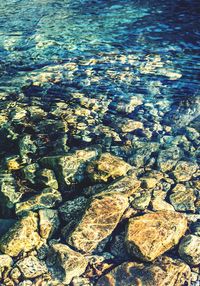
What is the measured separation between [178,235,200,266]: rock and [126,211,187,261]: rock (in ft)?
0.33

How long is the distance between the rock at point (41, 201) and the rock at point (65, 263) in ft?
2.52

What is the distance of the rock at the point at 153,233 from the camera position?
4066 mm

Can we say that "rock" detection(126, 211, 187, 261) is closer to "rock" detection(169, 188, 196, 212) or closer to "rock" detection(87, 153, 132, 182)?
"rock" detection(169, 188, 196, 212)

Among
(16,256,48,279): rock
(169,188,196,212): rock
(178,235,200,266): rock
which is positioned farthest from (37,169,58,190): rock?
(178,235,200,266): rock

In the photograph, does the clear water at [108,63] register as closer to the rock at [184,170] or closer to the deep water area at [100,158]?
the deep water area at [100,158]

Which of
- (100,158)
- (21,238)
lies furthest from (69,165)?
(21,238)

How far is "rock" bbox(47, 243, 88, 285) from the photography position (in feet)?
13.1

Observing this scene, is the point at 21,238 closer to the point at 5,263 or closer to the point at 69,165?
the point at 5,263

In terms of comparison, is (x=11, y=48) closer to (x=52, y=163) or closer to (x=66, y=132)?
(x=66, y=132)

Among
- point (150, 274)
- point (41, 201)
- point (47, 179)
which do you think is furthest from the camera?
point (47, 179)

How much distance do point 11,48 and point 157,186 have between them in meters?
7.82

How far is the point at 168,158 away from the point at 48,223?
2509mm

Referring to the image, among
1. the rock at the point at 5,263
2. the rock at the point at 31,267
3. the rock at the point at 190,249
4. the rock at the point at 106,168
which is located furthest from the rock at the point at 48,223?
the rock at the point at 190,249

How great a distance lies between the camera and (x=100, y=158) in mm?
5527
